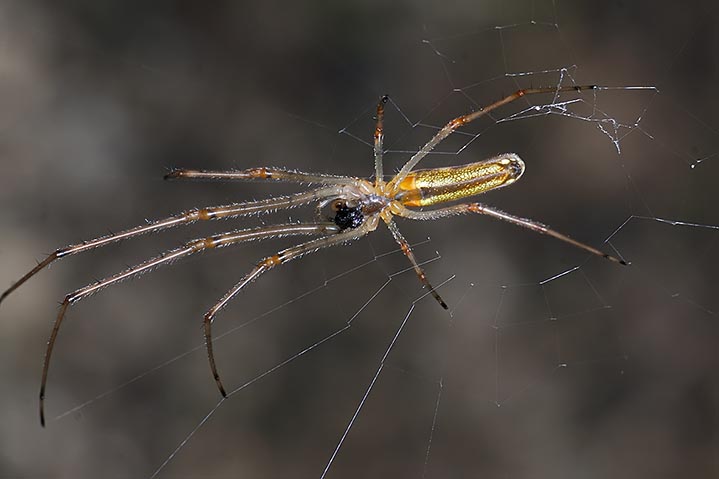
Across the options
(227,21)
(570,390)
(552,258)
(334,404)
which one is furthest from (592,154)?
(227,21)

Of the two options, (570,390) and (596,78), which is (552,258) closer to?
(570,390)

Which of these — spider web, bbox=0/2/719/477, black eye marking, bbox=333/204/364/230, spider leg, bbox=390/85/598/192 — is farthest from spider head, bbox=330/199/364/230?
spider web, bbox=0/2/719/477

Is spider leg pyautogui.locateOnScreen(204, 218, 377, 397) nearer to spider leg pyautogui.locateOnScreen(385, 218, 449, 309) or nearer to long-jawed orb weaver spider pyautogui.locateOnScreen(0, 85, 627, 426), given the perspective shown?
long-jawed orb weaver spider pyautogui.locateOnScreen(0, 85, 627, 426)

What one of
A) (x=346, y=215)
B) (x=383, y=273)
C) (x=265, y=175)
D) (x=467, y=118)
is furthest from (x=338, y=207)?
(x=383, y=273)

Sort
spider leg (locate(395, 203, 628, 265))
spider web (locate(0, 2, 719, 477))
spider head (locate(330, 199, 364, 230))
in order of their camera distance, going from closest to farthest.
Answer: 1. spider leg (locate(395, 203, 628, 265))
2. spider head (locate(330, 199, 364, 230))
3. spider web (locate(0, 2, 719, 477))

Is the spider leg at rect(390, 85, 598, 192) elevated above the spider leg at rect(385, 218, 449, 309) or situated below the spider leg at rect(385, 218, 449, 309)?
above

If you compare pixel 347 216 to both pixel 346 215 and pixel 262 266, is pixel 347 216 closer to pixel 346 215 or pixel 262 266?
pixel 346 215

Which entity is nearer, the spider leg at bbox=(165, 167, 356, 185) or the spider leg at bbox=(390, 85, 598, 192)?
the spider leg at bbox=(390, 85, 598, 192)

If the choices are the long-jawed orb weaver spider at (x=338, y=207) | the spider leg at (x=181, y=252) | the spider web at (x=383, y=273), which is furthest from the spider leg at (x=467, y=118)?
the spider web at (x=383, y=273)
